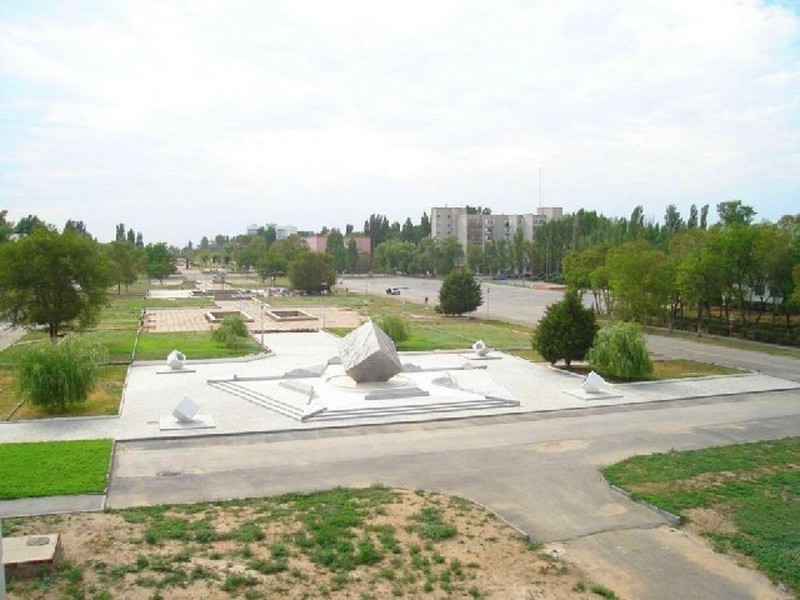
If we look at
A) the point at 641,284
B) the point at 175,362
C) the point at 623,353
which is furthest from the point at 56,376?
the point at 641,284

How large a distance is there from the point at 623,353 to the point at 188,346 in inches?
807

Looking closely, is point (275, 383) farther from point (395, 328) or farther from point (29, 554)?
point (29, 554)

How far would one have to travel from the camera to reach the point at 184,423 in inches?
779

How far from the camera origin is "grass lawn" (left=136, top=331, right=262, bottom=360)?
32344 mm

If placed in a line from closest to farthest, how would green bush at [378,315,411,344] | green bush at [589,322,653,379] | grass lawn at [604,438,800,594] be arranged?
grass lawn at [604,438,800,594], green bush at [589,322,653,379], green bush at [378,315,411,344]

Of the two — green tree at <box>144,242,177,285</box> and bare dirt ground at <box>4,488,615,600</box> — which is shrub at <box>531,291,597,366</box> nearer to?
bare dirt ground at <box>4,488,615,600</box>

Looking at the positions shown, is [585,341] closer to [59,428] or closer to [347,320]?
[59,428]

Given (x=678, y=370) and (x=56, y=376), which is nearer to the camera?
(x=56, y=376)

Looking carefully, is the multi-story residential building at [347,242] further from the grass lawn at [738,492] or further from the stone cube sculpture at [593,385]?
the grass lawn at [738,492]

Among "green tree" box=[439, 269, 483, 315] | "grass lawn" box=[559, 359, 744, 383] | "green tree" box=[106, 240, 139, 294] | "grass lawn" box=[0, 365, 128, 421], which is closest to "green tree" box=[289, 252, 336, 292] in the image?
"green tree" box=[106, 240, 139, 294]

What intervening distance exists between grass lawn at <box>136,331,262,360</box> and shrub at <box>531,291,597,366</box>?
1352 centimetres

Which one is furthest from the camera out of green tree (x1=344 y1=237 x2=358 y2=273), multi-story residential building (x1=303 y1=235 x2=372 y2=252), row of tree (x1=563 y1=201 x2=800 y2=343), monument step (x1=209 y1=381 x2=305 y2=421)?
multi-story residential building (x1=303 y1=235 x2=372 y2=252)

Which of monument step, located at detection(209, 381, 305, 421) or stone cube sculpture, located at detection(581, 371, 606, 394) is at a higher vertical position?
stone cube sculpture, located at detection(581, 371, 606, 394)

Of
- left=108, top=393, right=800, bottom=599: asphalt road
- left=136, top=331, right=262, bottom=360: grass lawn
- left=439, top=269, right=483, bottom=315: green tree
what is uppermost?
left=439, top=269, right=483, bottom=315: green tree
